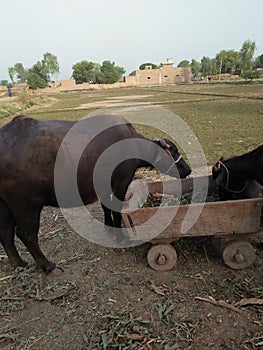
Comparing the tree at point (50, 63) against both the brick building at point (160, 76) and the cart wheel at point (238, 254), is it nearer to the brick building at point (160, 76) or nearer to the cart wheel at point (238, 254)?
the brick building at point (160, 76)

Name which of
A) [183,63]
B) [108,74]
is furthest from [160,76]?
[183,63]

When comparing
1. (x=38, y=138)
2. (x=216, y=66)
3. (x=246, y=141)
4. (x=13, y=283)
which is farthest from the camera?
(x=216, y=66)

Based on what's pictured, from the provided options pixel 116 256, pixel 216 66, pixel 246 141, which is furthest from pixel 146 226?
pixel 216 66

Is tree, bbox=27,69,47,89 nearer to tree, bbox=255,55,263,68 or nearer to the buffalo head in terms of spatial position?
tree, bbox=255,55,263,68

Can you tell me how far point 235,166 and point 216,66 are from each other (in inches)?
4232

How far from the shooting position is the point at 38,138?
3396 mm

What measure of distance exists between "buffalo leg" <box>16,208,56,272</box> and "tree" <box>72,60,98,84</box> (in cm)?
9774

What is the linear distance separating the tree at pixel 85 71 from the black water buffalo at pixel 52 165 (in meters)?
97.1

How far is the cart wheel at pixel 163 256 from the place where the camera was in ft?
12.0

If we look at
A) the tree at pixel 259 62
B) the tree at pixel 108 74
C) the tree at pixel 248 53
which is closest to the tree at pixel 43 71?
the tree at pixel 108 74

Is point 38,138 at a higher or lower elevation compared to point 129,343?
higher

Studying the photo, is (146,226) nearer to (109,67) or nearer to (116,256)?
(116,256)

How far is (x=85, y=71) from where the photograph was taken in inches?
3748

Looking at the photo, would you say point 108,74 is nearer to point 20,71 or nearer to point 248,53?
point 248,53
